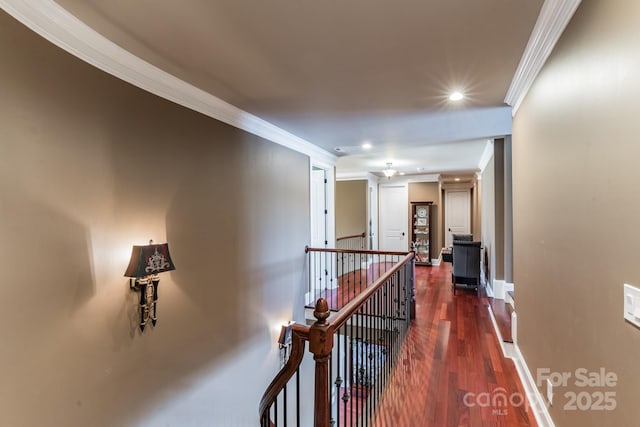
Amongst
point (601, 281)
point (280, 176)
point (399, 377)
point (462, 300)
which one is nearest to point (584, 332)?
point (601, 281)

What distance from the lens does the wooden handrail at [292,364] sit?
4.33 ft

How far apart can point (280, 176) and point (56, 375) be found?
9.44ft

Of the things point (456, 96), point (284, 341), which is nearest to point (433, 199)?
point (456, 96)

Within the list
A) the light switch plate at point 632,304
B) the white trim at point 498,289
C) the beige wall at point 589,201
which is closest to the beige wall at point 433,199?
the white trim at point 498,289

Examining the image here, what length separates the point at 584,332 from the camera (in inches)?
53.3

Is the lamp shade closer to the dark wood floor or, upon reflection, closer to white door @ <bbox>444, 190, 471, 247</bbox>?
the dark wood floor

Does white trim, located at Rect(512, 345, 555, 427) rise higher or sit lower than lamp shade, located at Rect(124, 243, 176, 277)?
lower

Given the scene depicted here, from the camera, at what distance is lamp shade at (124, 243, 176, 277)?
2059 mm

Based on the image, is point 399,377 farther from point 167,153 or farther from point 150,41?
point 150,41

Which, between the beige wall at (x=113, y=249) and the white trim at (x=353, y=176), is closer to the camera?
the beige wall at (x=113, y=249)

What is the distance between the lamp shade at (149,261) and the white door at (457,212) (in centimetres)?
876

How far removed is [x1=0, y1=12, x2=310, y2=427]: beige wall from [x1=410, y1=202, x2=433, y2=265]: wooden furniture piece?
6.45m

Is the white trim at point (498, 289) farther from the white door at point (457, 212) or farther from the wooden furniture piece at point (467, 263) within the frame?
the white door at point (457, 212)

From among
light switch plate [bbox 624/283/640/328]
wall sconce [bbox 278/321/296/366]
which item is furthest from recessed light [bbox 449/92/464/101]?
wall sconce [bbox 278/321/296/366]
